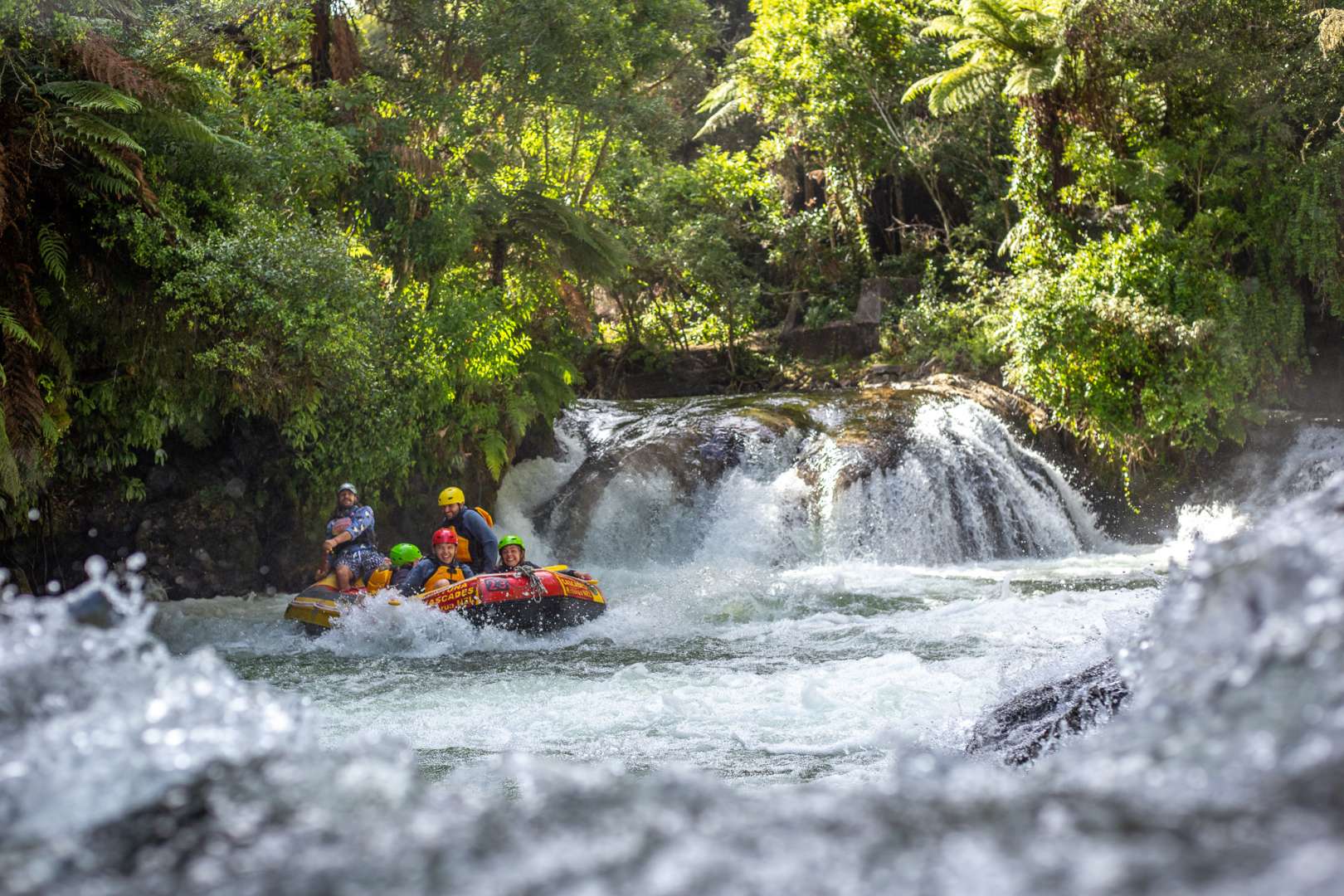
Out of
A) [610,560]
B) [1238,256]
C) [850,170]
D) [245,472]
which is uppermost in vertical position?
Answer: [850,170]

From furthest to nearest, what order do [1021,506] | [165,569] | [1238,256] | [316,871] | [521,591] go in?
[1238,256], [1021,506], [165,569], [521,591], [316,871]

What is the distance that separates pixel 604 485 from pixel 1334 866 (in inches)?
580

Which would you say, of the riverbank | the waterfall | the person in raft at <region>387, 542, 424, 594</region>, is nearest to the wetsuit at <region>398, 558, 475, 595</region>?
the person in raft at <region>387, 542, 424, 594</region>

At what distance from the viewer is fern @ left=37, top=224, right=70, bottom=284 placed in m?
9.67

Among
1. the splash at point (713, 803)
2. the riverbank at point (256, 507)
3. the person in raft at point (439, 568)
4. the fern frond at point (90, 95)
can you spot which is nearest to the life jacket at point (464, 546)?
the person in raft at point (439, 568)

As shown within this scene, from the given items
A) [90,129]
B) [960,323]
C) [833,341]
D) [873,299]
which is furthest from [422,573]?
[873,299]

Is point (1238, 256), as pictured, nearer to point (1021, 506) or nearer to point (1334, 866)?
point (1021, 506)

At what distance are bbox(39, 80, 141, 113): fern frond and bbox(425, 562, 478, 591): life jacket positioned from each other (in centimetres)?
451

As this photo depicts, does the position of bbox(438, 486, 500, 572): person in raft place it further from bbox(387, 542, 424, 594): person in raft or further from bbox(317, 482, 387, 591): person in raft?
bbox(317, 482, 387, 591): person in raft

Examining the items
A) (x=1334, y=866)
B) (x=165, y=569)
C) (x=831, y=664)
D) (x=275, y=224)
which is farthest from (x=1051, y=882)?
(x=165, y=569)

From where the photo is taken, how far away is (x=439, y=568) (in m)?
11.2

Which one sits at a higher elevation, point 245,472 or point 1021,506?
point 245,472

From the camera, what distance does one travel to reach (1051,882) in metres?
1.30

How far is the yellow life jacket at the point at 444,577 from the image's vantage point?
10.9 meters
